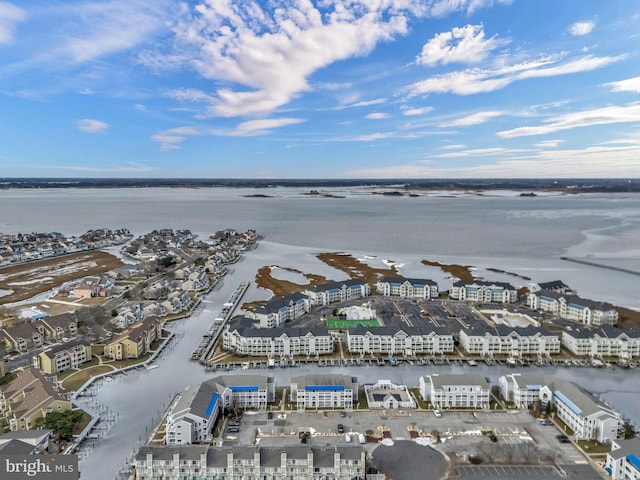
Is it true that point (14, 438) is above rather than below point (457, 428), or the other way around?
above

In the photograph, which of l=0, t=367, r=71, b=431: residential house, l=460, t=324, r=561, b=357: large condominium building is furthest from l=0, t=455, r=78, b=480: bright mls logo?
l=460, t=324, r=561, b=357: large condominium building

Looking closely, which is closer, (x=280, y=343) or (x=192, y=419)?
(x=192, y=419)

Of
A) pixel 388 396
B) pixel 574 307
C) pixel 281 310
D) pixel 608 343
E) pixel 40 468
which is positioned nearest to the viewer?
pixel 40 468

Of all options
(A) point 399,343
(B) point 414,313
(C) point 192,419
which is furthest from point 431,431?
(B) point 414,313

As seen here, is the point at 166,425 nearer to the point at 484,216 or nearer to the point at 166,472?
the point at 166,472

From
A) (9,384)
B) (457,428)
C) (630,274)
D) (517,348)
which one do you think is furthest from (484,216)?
A: (9,384)

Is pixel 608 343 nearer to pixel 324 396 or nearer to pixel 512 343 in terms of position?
pixel 512 343
